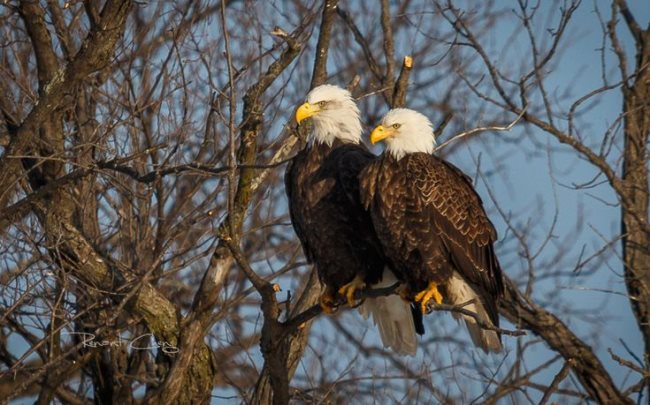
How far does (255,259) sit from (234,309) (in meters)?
0.75

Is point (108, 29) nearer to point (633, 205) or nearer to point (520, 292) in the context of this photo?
point (520, 292)

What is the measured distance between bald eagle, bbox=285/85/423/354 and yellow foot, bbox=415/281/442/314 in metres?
0.34

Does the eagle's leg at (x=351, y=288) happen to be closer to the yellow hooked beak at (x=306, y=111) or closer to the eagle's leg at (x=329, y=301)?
the eagle's leg at (x=329, y=301)

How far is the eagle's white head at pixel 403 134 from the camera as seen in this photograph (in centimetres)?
600

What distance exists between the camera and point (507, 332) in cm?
456

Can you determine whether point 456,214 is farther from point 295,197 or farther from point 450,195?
point 295,197

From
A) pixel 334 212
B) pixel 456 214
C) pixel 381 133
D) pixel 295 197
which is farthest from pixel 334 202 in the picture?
pixel 456 214

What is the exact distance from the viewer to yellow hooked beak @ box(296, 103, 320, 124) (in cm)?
624

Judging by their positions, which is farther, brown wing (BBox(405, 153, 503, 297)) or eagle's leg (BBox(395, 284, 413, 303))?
eagle's leg (BBox(395, 284, 413, 303))

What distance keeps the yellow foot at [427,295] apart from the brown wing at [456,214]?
0.18 metres

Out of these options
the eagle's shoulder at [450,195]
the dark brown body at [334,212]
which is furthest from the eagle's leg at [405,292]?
the eagle's shoulder at [450,195]

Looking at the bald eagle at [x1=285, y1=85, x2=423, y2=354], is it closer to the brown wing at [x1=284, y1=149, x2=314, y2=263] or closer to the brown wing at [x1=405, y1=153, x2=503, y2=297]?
the brown wing at [x1=284, y1=149, x2=314, y2=263]

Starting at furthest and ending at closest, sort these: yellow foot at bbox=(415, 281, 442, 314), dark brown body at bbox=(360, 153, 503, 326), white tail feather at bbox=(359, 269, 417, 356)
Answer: white tail feather at bbox=(359, 269, 417, 356), yellow foot at bbox=(415, 281, 442, 314), dark brown body at bbox=(360, 153, 503, 326)

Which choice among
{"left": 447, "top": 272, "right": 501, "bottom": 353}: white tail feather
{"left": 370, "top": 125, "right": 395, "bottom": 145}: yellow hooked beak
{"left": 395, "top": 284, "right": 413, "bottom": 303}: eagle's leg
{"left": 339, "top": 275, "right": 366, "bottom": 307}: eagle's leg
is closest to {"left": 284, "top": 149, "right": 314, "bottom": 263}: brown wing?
{"left": 339, "top": 275, "right": 366, "bottom": 307}: eagle's leg
